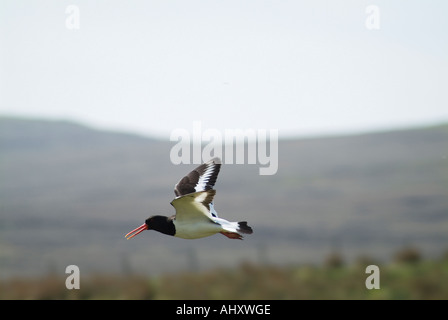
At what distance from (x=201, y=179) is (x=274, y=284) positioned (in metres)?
25.0

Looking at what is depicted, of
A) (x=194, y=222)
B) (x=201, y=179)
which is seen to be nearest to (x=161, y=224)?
(x=194, y=222)

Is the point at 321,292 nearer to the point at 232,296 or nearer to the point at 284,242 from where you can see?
the point at 232,296

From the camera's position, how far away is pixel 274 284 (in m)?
35.1

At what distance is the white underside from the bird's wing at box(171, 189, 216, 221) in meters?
0.07

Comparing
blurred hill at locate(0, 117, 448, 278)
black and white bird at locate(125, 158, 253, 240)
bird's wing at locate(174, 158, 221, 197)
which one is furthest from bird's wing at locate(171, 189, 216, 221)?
blurred hill at locate(0, 117, 448, 278)

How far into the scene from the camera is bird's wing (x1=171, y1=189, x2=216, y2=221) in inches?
371

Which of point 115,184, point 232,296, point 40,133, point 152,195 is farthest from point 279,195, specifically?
point 232,296

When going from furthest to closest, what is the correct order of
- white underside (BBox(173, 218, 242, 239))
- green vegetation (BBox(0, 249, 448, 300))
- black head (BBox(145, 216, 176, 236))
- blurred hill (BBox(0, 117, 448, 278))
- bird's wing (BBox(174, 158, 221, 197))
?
1. blurred hill (BBox(0, 117, 448, 278))
2. green vegetation (BBox(0, 249, 448, 300))
3. bird's wing (BBox(174, 158, 221, 197))
4. black head (BBox(145, 216, 176, 236))
5. white underside (BBox(173, 218, 242, 239))

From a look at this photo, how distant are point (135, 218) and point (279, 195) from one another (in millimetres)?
25858

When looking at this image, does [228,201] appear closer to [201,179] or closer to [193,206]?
[201,179]

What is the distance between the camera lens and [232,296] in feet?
114

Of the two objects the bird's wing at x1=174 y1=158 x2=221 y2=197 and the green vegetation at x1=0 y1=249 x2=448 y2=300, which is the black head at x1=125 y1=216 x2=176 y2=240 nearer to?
the bird's wing at x1=174 y1=158 x2=221 y2=197

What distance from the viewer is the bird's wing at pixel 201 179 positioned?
10969 mm

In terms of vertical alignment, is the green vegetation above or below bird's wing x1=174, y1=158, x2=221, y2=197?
below
